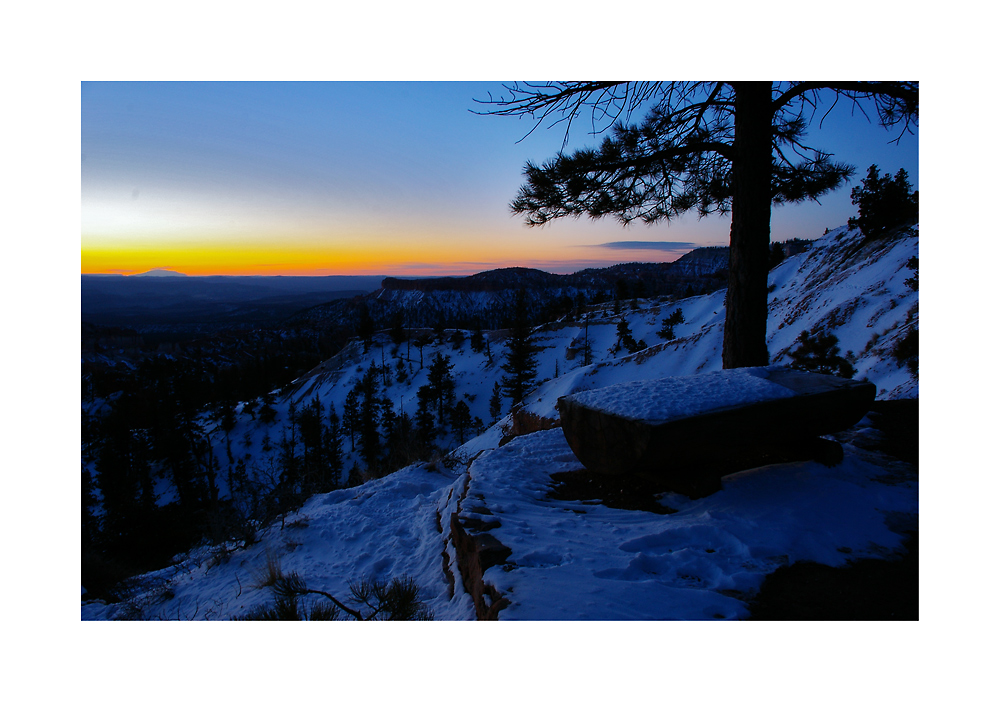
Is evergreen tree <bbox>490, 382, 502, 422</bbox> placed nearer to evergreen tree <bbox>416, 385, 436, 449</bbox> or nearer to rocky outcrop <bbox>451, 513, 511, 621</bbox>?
evergreen tree <bbox>416, 385, 436, 449</bbox>

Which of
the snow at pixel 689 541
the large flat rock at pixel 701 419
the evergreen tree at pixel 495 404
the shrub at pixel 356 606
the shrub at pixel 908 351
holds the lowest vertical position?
the evergreen tree at pixel 495 404

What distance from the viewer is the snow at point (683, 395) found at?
3.62m

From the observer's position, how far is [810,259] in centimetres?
2905

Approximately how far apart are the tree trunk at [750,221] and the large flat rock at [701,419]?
1.49m

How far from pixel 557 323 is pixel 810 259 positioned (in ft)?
104

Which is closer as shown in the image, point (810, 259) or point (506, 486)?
point (506, 486)

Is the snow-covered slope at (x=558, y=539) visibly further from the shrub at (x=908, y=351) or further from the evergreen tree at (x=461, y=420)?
the evergreen tree at (x=461, y=420)

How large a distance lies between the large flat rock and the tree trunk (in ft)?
4.90

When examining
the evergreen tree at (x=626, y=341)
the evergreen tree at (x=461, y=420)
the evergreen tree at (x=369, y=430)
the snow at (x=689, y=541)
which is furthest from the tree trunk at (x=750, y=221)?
the evergreen tree at (x=461, y=420)

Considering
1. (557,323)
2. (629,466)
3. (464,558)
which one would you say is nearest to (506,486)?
(464,558)

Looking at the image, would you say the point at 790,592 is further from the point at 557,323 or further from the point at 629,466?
the point at 557,323

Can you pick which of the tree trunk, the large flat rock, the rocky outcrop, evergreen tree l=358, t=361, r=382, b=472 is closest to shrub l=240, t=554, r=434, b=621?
the rocky outcrop

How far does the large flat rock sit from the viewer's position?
11.6 feet

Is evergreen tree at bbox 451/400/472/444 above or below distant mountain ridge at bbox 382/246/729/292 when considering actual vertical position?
below
